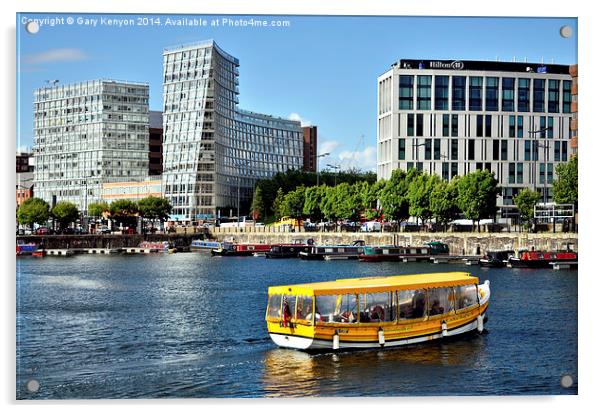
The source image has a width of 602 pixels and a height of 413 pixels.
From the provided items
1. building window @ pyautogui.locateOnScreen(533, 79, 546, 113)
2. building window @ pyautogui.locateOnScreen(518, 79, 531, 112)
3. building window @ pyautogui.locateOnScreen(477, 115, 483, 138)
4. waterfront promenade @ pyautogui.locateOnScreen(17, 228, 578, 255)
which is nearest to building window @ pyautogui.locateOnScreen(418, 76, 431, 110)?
building window @ pyautogui.locateOnScreen(477, 115, 483, 138)

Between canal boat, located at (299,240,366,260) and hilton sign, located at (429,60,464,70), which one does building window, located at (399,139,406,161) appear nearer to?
hilton sign, located at (429,60,464,70)

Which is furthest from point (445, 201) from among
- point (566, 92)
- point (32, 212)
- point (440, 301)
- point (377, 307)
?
point (377, 307)

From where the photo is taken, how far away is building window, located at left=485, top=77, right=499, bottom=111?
90806mm

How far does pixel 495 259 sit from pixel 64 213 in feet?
182

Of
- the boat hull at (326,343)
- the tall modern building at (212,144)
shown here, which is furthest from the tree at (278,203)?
the boat hull at (326,343)

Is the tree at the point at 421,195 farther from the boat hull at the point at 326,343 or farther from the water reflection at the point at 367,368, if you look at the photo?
the boat hull at the point at 326,343

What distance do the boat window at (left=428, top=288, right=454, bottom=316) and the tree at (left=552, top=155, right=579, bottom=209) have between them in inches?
1071

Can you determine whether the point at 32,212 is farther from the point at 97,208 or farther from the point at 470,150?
the point at 470,150

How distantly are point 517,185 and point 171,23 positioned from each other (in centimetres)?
7207

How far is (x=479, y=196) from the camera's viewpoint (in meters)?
89.2

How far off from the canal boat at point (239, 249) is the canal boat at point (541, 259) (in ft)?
125

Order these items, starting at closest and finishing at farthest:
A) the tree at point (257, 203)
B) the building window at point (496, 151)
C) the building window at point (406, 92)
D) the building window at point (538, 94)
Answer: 1. the building window at point (538, 94)
2. the building window at point (406, 92)
3. the building window at point (496, 151)
4. the tree at point (257, 203)

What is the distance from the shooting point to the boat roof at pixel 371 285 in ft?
108

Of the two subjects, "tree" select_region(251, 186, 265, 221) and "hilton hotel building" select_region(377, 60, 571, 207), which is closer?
"hilton hotel building" select_region(377, 60, 571, 207)
